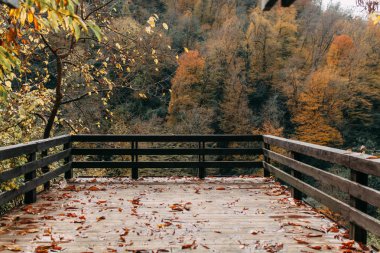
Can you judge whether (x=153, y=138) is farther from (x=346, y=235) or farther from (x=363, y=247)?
(x=363, y=247)

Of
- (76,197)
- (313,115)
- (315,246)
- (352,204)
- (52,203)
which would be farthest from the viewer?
(313,115)

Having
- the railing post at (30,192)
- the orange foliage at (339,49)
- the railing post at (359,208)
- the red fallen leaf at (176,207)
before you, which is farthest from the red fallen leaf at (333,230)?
the orange foliage at (339,49)

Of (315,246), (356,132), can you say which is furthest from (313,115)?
(315,246)

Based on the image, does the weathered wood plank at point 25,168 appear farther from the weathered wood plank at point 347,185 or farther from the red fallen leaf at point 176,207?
the weathered wood plank at point 347,185

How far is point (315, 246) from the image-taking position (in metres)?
4.82

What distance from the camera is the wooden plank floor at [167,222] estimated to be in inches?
193

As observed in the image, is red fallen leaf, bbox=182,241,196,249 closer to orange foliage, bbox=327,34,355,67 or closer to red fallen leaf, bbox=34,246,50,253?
red fallen leaf, bbox=34,246,50,253

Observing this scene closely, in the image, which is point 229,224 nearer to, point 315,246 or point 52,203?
point 315,246

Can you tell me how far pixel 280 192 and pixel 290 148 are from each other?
1.18 metres

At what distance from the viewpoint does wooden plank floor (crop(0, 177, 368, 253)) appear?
489 centimetres

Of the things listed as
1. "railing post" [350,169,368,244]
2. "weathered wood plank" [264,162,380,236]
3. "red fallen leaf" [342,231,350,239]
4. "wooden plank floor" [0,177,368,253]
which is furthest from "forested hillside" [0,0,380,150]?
"railing post" [350,169,368,244]

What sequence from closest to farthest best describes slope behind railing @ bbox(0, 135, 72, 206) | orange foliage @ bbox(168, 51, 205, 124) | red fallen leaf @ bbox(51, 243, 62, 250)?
1. red fallen leaf @ bbox(51, 243, 62, 250)
2. slope behind railing @ bbox(0, 135, 72, 206)
3. orange foliage @ bbox(168, 51, 205, 124)

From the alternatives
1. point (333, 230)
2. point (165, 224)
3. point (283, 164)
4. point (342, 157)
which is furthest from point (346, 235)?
point (283, 164)

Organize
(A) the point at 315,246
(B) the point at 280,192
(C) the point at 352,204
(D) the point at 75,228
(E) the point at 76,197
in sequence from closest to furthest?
(A) the point at 315,246, (C) the point at 352,204, (D) the point at 75,228, (E) the point at 76,197, (B) the point at 280,192
